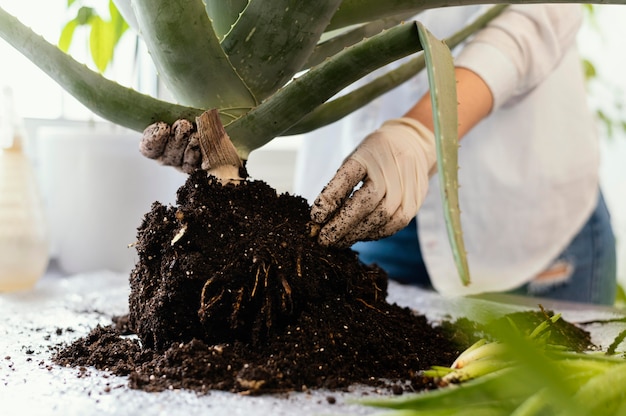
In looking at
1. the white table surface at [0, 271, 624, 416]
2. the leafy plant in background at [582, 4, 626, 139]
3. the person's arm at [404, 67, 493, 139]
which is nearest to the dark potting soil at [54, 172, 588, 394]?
the white table surface at [0, 271, 624, 416]

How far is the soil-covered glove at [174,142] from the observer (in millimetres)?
560

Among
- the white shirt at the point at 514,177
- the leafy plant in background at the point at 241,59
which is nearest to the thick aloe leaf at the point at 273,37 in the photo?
the leafy plant in background at the point at 241,59

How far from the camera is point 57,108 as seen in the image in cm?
163

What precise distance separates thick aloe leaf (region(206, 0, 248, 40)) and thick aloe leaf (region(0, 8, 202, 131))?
3.6 inches

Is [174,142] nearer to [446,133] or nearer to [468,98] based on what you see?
[446,133]

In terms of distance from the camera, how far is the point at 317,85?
0.53 metres

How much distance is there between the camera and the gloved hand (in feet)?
1.97

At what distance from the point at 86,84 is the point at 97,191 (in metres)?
0.79

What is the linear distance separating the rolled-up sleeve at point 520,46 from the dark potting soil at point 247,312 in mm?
464

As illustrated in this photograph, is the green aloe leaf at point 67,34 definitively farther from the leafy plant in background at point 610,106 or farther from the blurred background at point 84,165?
the leafy plant in background at point 610,106

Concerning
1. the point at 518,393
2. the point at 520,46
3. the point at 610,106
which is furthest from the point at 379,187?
the point at 610,106

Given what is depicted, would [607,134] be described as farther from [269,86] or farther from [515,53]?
[269,86]

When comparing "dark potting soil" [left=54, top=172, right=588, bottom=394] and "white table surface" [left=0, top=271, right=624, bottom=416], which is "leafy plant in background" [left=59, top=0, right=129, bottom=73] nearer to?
"white table surface" [left=0, top=271, right=624, bottom=416]

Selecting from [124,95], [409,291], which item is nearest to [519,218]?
[409,291]
